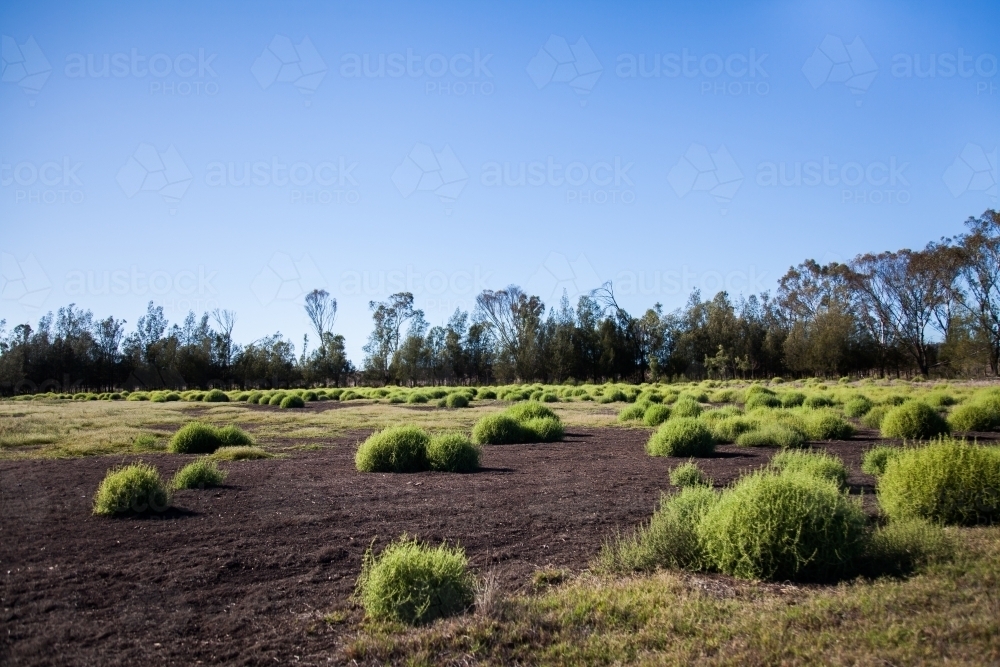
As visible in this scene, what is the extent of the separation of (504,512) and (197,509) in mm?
4064

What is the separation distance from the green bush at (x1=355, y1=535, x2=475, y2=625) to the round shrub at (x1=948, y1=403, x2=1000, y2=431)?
1693 cm

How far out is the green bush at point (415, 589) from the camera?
4867 mm

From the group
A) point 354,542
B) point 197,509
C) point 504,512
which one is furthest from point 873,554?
point 197,509

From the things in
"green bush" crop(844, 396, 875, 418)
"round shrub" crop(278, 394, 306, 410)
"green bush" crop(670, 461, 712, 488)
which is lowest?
"round shrub" crop(278, 394, 306, 410)

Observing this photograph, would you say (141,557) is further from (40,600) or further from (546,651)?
(546,651)

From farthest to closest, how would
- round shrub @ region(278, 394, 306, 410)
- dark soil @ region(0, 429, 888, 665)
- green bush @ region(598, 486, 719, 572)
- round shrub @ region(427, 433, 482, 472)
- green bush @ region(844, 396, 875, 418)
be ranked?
round shrub @ region(278, 394, 306, 410), green bush @ region(844, 396, 875, 418), round shrub @ region(427, 433, 482, 472), green bush @ region(598, 486, 719, 572), dark soil @ region(0, 429, 888, 665)

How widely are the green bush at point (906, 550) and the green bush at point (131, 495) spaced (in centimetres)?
816

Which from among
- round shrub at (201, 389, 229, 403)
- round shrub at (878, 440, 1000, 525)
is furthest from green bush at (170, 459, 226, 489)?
round shrub at (201, 389, 229, 403)

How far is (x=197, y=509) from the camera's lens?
8.84m

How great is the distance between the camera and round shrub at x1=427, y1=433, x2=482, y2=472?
486 inches

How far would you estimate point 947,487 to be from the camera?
698cm

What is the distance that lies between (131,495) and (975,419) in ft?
62.3

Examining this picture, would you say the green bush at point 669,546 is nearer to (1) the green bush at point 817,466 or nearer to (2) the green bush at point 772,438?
(1) the green bush at point 817,466

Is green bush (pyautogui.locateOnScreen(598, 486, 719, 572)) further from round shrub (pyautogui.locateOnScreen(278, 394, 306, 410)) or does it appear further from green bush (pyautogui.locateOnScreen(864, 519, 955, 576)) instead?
round shrub (pyautogui.locateOnScreen(278, 394, 306, 410))
